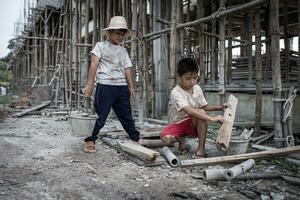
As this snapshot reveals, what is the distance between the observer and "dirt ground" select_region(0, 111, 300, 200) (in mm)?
3129

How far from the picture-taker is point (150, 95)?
8891 mm

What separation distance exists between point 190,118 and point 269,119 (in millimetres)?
2734

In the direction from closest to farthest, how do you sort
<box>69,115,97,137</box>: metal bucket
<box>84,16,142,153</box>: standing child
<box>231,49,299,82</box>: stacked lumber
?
<box>84,16,142,153</box>: standing child, <box>69,115,97,137</box>: metal bucket, <box>231,49,299,82</box>: stacked lumber

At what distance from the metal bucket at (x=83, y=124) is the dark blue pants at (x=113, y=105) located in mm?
806

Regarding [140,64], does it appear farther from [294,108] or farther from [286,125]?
[286,125]

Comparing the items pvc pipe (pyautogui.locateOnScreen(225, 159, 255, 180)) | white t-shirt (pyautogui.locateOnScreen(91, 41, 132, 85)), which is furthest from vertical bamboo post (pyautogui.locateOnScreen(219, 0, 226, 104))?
pvc pipe (pyautogui.locateOnScreen(225, 159, 255, 180))

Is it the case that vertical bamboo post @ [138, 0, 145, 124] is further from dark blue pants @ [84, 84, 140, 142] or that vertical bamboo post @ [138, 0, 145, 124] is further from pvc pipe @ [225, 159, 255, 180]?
pvc pipe @ [225, 159, 255, 180]

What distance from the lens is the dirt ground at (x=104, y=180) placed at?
10.3 feet

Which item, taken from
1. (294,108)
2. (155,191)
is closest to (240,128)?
(294,108)

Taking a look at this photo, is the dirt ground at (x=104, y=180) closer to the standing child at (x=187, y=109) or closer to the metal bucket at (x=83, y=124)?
the standing child at (x=187, y=109)

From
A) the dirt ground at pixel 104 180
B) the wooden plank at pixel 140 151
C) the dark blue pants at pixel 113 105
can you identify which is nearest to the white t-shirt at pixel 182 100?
the wooden plank at pixel 140 151

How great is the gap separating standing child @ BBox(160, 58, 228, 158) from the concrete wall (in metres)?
2.13

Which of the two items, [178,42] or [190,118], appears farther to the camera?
[178,42]

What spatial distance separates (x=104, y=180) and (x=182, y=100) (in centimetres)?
133
